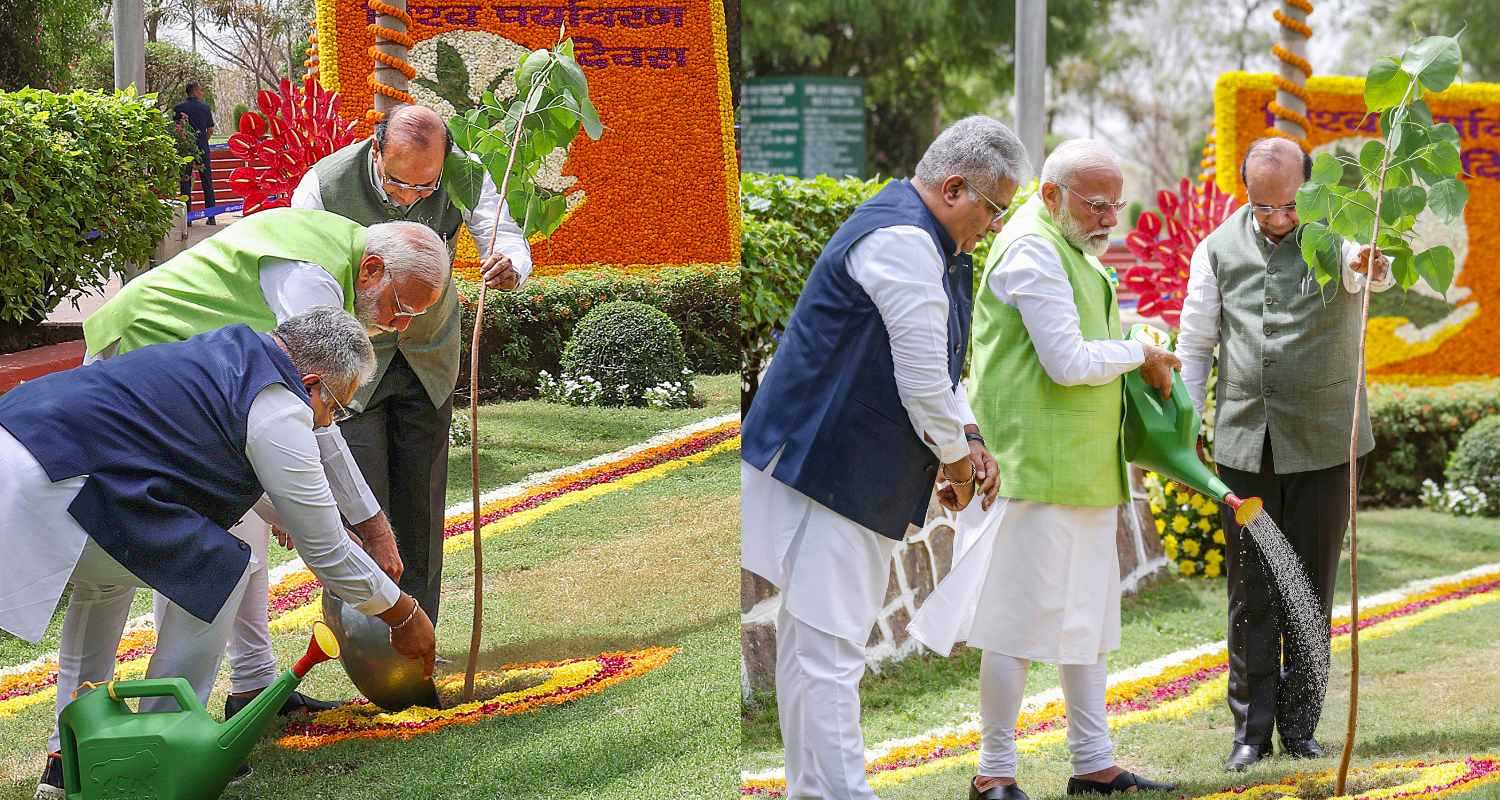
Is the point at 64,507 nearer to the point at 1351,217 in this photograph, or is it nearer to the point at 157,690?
the point at 157,690

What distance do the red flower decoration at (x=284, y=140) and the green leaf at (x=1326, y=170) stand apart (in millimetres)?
2534

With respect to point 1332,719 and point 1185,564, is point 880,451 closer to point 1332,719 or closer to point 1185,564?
point 1332,719

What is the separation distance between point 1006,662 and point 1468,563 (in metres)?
5.04

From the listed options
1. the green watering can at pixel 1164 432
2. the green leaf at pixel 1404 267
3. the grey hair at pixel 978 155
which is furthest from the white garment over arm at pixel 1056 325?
the green leaf at pixel 1404 267

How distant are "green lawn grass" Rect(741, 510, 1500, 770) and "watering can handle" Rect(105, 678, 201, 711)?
187 centimetres

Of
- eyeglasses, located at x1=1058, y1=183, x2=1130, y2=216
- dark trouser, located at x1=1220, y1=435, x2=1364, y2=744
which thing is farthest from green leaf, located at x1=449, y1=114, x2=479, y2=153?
dark trouser, located at x1=1220, y1=435, x2=1364, y2=744

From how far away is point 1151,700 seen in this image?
5.56m

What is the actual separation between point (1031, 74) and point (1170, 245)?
3051 millimetres

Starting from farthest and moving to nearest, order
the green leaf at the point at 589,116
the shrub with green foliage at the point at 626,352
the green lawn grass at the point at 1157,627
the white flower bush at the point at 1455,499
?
1. the white flower bush at the point at 1455,499
2. the green lawn grass at the point at 1157,627
3. the shrub with green foliage at the point at 626,352
4. the green leaf at the point at 589,116

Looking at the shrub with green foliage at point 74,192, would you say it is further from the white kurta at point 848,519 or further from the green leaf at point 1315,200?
the green leaf at point 1315,200

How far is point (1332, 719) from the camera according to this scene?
519 cm

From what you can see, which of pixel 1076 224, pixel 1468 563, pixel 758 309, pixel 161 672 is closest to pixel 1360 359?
pixel 1076 224

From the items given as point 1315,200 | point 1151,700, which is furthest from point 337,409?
point 1151,700

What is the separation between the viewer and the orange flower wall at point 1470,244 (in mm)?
9453
